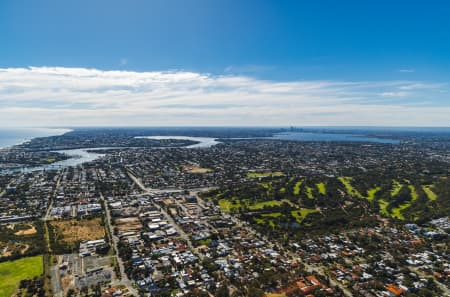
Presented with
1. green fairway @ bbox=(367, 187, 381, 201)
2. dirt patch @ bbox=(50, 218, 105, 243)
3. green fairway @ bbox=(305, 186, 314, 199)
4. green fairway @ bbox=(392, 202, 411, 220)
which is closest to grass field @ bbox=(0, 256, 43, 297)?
dirt patch @ bbox=(50, 218, 105, 243)

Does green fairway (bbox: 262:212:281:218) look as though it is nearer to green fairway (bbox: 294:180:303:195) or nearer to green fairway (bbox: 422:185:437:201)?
green fairway (bbox: 294:180:303:195)

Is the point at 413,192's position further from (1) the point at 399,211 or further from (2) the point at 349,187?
(1) the point at 399,211

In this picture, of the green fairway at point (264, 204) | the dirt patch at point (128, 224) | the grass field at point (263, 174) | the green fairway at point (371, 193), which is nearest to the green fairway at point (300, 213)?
the green fairway at point (264, 204)

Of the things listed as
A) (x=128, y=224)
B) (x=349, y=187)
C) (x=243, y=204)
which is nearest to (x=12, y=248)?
(x=128, y=224)

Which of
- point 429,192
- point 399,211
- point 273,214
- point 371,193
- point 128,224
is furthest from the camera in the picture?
point 429,192

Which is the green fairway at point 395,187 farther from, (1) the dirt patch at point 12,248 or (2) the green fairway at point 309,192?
(1) the dirt patch at point 12,248

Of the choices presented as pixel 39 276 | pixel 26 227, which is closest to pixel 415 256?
pixel 39 276

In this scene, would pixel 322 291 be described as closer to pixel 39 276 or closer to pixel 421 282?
pixel 421 282
